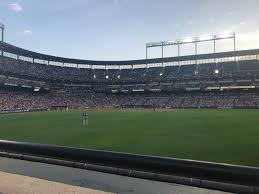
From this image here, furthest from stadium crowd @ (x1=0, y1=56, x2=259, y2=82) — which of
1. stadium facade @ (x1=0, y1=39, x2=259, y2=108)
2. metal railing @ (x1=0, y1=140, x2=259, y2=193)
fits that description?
metal railing @ (x1=0, y1=140, x2=259, y2=193)

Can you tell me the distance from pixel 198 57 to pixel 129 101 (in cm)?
2540

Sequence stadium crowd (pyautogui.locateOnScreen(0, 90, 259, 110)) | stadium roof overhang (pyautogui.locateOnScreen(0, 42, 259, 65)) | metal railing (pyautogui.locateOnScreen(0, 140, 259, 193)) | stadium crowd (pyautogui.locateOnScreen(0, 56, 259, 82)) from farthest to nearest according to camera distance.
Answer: stadium crowd (pyautogui.locateOnScreen(0, 56, 259, 82)) → stadium roof overhang (pyautogui.locateOnScreen(0, 42, 259, 65)) → stadium crowd (pyautogui.locateOnScreen(0, 90, 259, 110)) → metal railing (pyautogui.locateOnScreen(0, 140, 259, 193))

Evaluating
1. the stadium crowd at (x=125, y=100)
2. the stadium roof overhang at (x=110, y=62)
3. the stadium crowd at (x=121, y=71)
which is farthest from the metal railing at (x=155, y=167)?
the stadium roof overhang at (x=110, y=62)

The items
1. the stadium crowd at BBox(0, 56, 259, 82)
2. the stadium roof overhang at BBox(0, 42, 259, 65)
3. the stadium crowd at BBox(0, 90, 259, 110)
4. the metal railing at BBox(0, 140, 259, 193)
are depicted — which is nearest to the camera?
the metal railing at BBox(0, 140, 259, 193)

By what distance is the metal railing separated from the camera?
480 cm

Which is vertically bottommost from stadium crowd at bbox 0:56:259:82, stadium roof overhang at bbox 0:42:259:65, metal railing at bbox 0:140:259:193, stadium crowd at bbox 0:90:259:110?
metal railing at bbox 0:140:259:193

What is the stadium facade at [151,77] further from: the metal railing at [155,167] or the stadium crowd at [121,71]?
the metal railing at [155,167]

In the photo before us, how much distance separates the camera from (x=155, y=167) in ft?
18.4

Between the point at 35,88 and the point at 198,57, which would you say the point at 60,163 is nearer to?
the point at 35,88

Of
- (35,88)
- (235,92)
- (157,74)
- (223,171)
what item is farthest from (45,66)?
(223,171)

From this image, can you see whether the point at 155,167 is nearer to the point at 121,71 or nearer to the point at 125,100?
the point at 125,100

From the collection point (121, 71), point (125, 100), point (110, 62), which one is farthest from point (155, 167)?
point (110, 62)

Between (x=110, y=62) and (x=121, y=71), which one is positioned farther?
(x=121, y=71)

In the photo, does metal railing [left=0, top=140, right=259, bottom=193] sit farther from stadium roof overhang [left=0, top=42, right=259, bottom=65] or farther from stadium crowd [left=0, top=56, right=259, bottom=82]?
stadium roof overhang [left=0, top=42, right=259, bottom=65]
